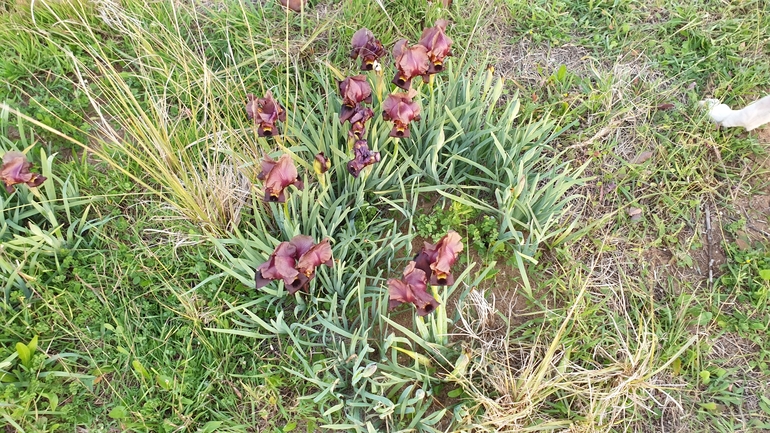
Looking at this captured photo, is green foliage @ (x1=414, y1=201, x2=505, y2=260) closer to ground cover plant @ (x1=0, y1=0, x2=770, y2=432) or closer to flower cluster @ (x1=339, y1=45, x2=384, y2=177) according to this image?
ground cover plant @ (x1=0, y1=0, x2=770, y2=432)

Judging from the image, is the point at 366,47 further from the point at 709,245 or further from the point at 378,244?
the point at 709,245

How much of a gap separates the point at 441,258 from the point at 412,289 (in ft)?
0.46

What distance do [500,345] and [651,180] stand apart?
1.30m

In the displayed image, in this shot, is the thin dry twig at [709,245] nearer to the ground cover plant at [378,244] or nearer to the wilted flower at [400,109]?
the ground cover plant at [378,244]

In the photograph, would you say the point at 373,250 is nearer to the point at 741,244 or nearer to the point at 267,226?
the point at 267,226


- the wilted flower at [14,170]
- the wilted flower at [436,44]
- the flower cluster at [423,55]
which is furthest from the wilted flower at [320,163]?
the wilted flower at [14,170]

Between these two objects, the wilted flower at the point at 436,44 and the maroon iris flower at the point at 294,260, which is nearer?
the maroon iris flower at the point at 294,260

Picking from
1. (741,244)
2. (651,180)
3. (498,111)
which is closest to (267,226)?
(498,111)

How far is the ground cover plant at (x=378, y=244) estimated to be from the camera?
193 cm

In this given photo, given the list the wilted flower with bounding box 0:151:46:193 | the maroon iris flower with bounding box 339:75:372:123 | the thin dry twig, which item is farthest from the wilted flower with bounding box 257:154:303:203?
the thin dry twig

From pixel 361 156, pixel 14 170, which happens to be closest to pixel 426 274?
pixel 361 156

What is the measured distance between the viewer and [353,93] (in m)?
1.94

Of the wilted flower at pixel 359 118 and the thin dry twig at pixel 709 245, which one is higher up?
the wilted flower at pixel 359 118

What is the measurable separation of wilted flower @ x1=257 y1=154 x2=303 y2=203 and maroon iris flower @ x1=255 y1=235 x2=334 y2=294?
20 centimetres
